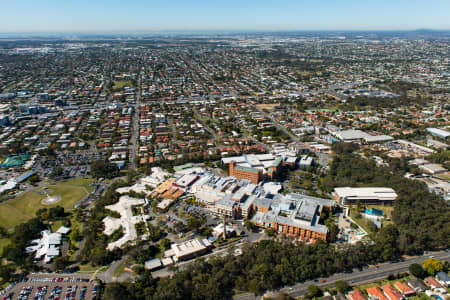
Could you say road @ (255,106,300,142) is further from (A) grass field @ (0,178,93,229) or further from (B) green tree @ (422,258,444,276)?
(A) grass field @ (0,178,93,229)

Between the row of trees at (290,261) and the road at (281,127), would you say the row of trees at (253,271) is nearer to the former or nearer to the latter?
the row of trees at (290,261)

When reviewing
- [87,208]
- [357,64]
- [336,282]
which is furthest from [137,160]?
[357,64]

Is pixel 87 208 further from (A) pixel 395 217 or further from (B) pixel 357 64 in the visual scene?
(B) pixel 357 64

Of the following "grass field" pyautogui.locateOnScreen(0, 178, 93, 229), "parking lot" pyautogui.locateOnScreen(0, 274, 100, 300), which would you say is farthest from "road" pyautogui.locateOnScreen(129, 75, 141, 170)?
"parking lot" pyautogui.locateOnScreen(0, 274, 100, 300)

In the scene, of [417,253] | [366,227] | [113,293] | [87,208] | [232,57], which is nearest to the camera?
[113,293]

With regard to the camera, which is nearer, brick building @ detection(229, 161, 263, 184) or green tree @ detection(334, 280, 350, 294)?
green tree @ detection(334, 280, 350, 294)

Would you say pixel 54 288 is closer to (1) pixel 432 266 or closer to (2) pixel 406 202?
(1) pixel 432 266
